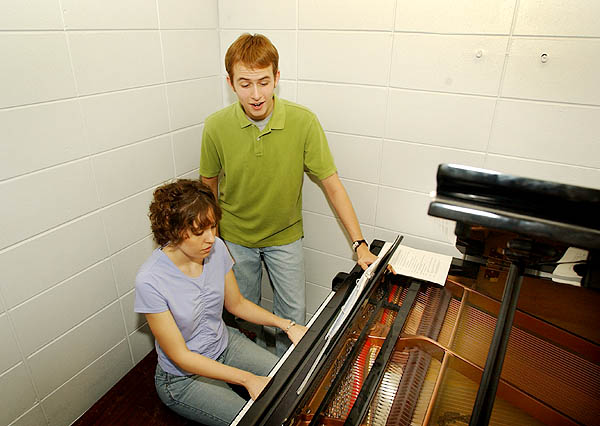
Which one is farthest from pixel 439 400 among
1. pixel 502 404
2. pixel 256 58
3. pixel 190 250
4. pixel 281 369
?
pixel 256 58

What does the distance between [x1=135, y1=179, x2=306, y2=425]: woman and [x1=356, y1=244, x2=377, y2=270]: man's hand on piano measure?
0.40m

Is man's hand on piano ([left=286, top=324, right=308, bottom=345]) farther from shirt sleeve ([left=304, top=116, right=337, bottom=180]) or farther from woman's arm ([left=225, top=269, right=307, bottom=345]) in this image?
shirt sleeve ([left=304, top=116, right=337, bottom=180])

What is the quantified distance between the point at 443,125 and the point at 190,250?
125cm

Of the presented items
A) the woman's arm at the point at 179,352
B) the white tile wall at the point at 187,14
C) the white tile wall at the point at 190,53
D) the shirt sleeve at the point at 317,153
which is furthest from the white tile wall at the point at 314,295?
the white tile wall at the point at 187,14

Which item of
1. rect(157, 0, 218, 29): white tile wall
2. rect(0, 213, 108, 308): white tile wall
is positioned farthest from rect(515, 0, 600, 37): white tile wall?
rect(0, 213, 108, 308): white tile wall

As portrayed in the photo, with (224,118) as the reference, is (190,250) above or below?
below

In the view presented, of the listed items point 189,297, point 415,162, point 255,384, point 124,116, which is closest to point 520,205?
point 255,384

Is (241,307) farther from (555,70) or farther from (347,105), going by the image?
(555,70)

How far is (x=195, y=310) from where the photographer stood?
1617 mm

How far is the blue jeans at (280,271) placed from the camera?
2.23 m

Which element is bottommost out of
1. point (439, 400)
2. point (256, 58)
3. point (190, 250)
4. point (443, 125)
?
point (439, 400)

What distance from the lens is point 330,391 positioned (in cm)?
120

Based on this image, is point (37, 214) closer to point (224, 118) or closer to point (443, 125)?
point (224, 118)

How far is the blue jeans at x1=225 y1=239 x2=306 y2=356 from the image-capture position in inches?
87.7
